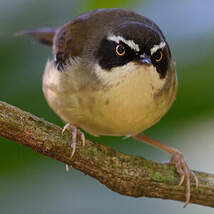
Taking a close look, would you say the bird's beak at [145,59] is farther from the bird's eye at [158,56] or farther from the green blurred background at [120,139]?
the green blurred background at [120,139]

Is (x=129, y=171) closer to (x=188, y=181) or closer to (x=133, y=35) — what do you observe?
(x=188, y=181)

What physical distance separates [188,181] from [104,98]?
2.95 ft

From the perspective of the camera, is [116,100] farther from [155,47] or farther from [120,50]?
[155,47]

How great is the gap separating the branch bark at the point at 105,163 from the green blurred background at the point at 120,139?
1.47 ft

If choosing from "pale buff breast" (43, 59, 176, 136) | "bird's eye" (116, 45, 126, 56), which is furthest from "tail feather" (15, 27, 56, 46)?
"bird's eye" (116, 45, 126, 56)

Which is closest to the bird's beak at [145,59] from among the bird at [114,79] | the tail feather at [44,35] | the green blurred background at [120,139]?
the bird at [114,79]

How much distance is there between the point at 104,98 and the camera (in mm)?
3752

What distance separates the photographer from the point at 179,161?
4.10 metres

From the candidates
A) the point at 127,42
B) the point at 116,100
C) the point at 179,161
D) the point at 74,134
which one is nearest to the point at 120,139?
the point at 179,161

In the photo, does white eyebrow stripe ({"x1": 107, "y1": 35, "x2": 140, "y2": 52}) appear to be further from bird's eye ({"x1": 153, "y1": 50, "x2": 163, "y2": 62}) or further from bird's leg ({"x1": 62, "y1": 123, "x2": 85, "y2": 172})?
bird's leg ({"x1": 62, "y1": 123, "x2": 85, "y2": 172})

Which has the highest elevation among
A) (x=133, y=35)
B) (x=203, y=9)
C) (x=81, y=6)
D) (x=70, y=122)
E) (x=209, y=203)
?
(x=203, y=9)

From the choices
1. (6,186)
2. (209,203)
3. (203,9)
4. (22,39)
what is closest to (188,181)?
(209,203)

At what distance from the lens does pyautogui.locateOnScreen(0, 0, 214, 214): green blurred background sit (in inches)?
155

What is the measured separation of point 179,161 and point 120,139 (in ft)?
2.08
